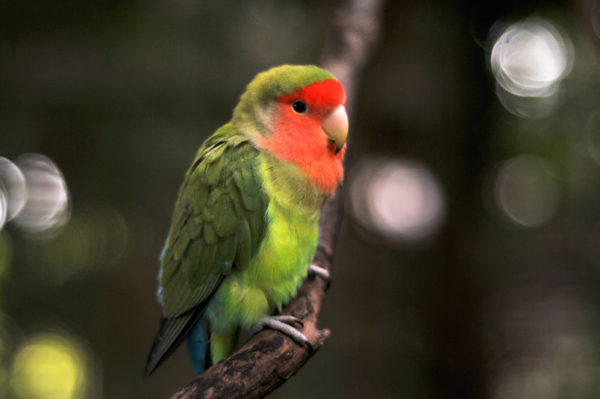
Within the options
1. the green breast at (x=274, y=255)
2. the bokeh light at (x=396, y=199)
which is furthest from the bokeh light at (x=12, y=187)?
the bokeh light at (x=396, y=199)

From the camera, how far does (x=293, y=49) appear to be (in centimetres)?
289

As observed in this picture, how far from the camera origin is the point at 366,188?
3.19 m

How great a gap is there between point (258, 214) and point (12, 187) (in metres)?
1.53

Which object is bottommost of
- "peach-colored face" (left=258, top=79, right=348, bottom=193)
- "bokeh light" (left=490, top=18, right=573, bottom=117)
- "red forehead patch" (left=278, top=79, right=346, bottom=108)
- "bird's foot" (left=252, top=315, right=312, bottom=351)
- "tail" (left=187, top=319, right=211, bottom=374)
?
"tail" (left=187, top=319, right=211, bottom=374)


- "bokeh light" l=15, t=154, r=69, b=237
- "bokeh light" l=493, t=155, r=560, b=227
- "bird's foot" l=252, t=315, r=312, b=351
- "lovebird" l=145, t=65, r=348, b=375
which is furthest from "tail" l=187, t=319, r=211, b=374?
"bokeh light" l=493, t=155, r=560, b=227

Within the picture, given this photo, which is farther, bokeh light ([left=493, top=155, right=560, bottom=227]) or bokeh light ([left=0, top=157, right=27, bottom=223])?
bokeh light ([left=493, top=155, right=560, bottom=227])

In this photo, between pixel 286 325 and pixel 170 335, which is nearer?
pixel 286 325

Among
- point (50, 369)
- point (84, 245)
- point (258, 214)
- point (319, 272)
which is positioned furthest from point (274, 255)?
point (50, 369)

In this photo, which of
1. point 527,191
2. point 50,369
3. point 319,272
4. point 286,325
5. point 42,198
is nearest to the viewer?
point 286,325

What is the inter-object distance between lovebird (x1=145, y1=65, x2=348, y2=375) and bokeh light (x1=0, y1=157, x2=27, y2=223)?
1.13 m

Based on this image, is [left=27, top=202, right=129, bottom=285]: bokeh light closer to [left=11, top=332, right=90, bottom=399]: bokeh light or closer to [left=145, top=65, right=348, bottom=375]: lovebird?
[left=11, top=332, right=90, bottom=399]: bokeh light

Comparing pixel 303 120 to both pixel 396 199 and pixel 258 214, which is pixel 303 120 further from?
pixel 396 199

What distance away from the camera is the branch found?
1.19m

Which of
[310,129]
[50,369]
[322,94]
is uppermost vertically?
[322,94]
